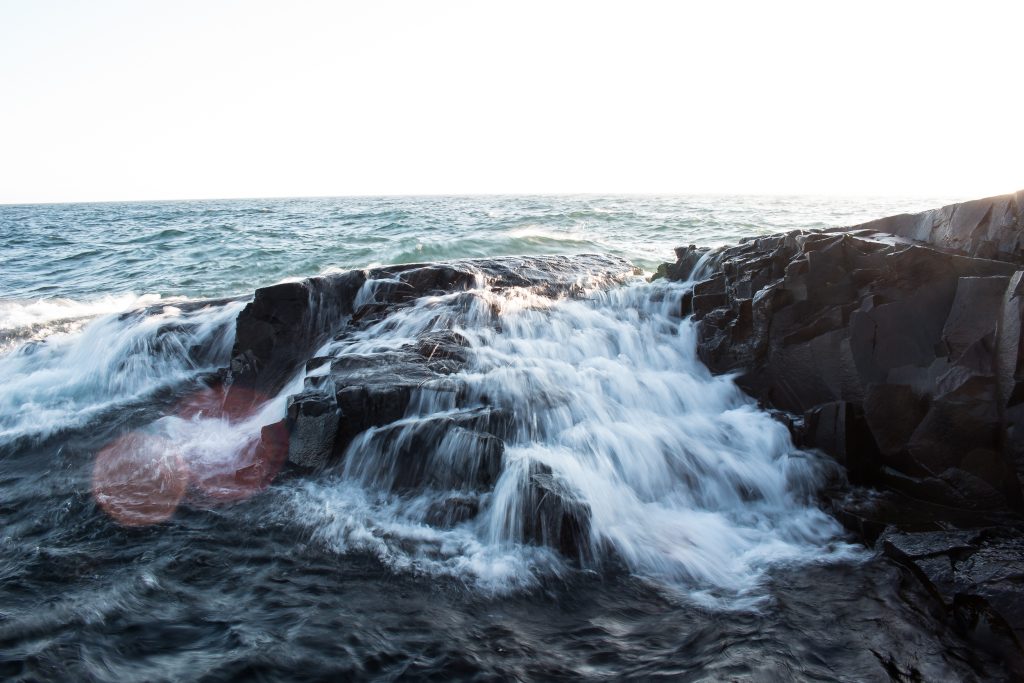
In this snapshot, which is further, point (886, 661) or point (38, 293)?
point (38, 293)

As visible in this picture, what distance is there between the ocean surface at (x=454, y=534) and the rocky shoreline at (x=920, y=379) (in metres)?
0.33

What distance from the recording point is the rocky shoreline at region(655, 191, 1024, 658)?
171 inches

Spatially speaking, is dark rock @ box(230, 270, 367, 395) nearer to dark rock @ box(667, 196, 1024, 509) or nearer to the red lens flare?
the red lens flare

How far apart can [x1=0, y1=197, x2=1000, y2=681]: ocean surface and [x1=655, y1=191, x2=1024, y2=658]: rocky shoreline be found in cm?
33

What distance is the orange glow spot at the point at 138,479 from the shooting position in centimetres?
540

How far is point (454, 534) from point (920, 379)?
14.6ft

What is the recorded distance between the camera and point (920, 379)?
5.40m

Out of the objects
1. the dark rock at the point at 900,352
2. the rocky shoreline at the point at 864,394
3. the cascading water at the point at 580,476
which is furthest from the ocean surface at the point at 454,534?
the dark rock at the point at 900,352

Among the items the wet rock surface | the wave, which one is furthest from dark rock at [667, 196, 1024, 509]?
the wave

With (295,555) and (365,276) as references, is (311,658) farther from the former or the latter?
(365,276)

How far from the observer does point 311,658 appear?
12.0ft

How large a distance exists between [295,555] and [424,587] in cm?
118

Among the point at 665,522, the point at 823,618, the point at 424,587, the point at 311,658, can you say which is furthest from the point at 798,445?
the point at 311,658

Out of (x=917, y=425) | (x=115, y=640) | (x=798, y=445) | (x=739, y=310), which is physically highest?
(x=739, y=310)
